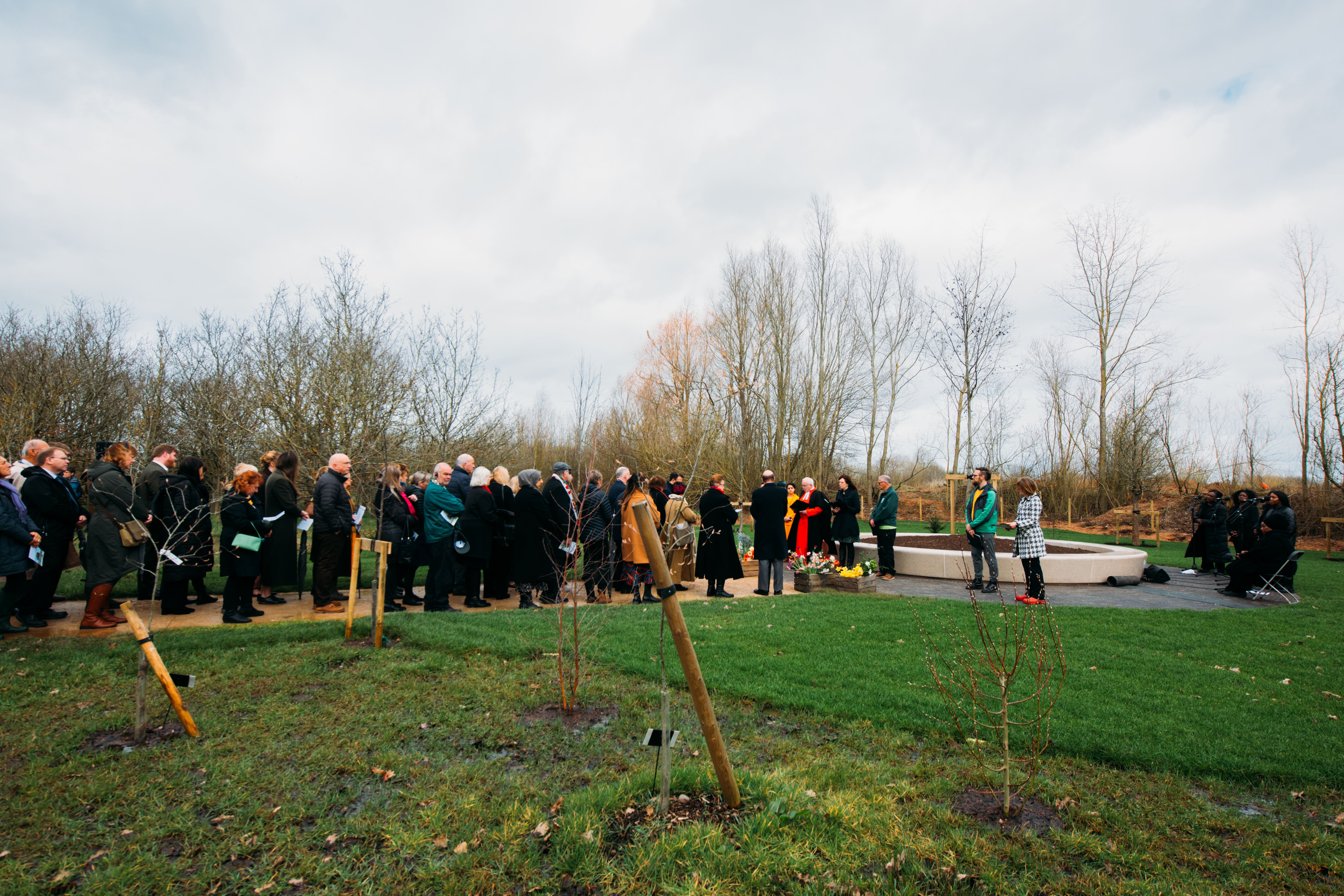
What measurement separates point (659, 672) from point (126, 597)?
8.29m

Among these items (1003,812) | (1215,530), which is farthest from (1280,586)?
(1003,812)

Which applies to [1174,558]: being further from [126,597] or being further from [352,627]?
[126,597]

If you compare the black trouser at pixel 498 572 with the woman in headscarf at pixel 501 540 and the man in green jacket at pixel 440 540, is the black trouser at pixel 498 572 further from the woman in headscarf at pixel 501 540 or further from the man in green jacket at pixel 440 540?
the man in green jacket at pixel 440 540

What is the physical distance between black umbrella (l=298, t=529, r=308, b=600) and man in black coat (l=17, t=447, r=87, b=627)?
216cm

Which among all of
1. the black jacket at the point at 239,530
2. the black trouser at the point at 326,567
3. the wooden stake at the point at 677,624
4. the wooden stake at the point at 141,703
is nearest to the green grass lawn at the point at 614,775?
the wooden stake at the point at 141,703

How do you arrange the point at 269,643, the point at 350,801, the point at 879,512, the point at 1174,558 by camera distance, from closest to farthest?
the point at 350,801 → the point at 269,643 → the point at 879,512 → the point at 1174,558

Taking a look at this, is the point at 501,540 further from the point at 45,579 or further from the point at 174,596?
the point at 45,579

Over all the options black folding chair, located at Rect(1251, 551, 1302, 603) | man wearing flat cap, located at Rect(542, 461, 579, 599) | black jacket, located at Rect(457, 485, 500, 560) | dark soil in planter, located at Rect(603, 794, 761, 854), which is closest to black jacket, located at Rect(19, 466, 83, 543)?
black jacket, located at Rect(457, 485, 500, 560)

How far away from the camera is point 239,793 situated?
11.4 ft

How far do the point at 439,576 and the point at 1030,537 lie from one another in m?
8.63

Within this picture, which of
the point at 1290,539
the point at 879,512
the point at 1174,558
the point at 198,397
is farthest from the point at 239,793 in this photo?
the point at 1174,558

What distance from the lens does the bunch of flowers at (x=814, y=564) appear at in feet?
36.2

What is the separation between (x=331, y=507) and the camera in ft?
26.5

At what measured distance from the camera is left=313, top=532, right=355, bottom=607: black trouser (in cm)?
834
